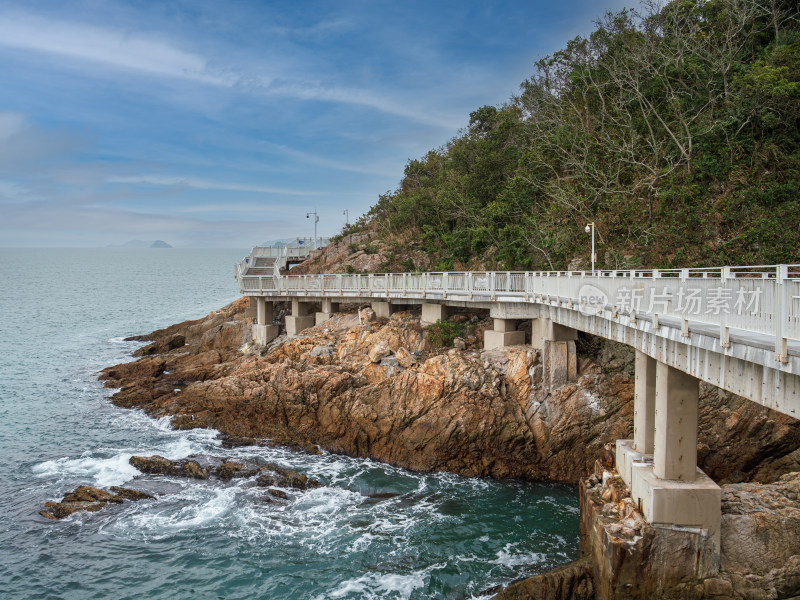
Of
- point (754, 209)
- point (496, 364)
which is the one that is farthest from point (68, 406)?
point (754, 209)

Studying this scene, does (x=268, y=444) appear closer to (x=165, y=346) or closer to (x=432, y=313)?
(x=432, y=313)

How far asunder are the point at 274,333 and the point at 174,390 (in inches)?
327

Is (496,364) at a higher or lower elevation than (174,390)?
higher

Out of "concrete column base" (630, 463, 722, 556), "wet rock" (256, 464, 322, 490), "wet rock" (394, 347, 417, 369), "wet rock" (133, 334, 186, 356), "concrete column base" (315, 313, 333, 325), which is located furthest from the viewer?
"wet rock" (133, 334, 186, 356)

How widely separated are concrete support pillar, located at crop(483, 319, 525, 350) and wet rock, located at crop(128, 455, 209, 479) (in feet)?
42.6

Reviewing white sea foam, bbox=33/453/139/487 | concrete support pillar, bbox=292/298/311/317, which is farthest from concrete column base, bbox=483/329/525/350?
white sea foam, bbox=33/453/139/487

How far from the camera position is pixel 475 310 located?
28078 mm

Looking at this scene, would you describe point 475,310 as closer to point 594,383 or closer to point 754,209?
point 594,383

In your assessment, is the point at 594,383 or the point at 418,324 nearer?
the point at 594,383

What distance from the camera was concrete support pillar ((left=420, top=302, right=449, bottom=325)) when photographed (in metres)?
27.2

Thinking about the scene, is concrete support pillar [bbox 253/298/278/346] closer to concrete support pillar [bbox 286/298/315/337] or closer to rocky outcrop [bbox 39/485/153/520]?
concrete support pillar [bbox 286/298/315/337]

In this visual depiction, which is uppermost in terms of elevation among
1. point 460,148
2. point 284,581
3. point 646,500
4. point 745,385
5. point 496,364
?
point 460,148

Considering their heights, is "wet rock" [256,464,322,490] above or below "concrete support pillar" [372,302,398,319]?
below

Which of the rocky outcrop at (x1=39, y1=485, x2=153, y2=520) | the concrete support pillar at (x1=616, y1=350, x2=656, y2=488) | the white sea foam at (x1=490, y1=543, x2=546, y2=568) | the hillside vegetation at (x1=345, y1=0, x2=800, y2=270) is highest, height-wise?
the hillside vegetation at (x1=345, y1=0, x2=800, y2=270)
